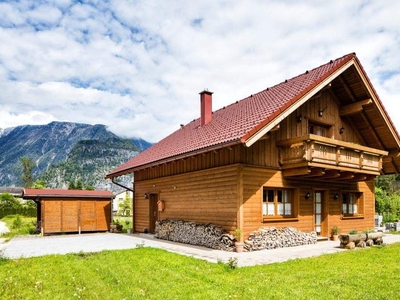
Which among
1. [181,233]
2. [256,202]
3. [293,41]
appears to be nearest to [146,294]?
[256,202]

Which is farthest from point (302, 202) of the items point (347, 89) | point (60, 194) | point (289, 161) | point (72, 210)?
point (60, 194)

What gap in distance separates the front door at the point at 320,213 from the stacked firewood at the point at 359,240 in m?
2.28

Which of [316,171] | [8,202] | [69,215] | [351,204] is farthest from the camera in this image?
[8,202]

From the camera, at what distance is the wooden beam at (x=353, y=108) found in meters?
14.5

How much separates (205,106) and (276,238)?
7.37 m

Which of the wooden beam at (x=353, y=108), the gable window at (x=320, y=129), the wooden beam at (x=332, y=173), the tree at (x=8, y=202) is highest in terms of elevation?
the wooden beam at (x=353, y=108)

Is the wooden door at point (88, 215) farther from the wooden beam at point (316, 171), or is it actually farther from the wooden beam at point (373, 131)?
the wooden beam at point (373, 131)

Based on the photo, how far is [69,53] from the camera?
14.0m

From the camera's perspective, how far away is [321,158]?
11.6m

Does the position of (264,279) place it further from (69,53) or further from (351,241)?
(69,53)

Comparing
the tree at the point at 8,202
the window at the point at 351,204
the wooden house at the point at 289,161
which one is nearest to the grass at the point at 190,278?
the wooden house at the point at 289,161

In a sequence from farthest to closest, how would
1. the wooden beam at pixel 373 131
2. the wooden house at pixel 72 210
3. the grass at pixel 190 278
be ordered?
the wooden house at pixel 72 210, the wooden beam at pixel 373 131, the grass at pixel 190 278

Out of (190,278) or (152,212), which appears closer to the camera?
(190,278)

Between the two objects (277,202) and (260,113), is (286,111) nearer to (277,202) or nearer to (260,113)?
(260,113)
